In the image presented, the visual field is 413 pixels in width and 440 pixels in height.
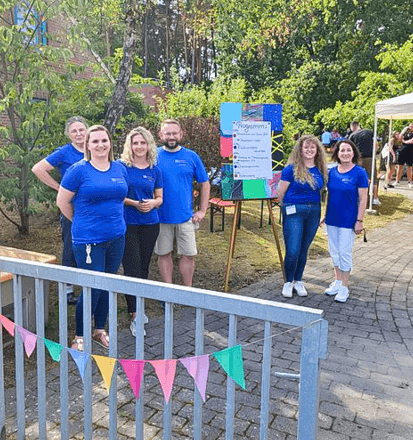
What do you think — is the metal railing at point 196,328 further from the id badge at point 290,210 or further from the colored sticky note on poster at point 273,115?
the colored sticky note on poster at point 273,115

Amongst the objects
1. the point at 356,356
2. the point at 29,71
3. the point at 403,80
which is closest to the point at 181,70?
the point at 403,80

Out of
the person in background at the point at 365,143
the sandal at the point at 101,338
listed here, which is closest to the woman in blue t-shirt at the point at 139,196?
the sandal at the point at 101,338

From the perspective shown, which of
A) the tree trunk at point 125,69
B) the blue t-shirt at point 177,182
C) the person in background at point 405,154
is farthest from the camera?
the person in background at point 405,154

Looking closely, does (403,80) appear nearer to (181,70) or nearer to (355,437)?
(355,437)

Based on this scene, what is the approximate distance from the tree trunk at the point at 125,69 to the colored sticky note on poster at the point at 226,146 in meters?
2.71

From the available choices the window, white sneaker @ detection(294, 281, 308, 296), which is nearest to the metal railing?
white sneaker @ detection(294, 281, 308, 296)

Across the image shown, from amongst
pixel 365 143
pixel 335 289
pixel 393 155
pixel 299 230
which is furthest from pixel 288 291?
pixel 393 155

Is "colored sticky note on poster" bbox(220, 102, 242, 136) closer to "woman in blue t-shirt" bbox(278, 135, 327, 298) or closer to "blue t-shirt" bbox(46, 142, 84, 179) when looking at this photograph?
"woman in blue t-shirt" bbox(278, 135, 327, 298)

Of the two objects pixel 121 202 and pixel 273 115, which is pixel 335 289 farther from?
pixel 121 202

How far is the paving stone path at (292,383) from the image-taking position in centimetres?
288

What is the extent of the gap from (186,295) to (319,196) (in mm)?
3755

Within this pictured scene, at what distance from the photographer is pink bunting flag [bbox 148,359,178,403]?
1.89 m

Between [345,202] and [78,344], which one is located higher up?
[345,202]

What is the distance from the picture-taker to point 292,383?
11.2ft
